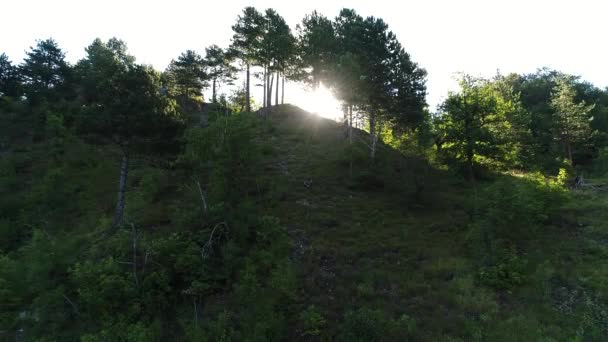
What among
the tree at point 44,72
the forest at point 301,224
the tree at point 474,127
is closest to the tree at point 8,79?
the tree at point 44,72

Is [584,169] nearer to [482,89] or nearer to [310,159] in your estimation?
[482,89]

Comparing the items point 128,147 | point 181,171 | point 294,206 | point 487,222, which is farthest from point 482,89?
point 128,147

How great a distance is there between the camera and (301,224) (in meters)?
18.5

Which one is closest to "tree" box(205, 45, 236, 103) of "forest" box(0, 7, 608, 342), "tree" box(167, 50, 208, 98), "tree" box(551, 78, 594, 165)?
"tree" box(167, 50, 208, 98)

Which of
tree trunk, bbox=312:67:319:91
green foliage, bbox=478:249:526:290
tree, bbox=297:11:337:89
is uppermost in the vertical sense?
tree, bbox=297:11:337:89

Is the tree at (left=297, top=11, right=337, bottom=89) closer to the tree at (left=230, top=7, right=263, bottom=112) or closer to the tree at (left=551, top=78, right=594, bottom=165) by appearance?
the tree at (left=230, top=7, right=263, bottom=112)

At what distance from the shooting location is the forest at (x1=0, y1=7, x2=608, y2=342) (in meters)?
11.6

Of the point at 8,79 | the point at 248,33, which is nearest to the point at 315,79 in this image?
the point at 248,33

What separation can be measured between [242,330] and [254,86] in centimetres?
3864

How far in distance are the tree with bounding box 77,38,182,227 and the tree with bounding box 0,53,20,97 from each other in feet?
102

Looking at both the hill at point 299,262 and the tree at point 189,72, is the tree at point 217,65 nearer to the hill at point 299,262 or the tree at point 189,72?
the tree at point 189,72

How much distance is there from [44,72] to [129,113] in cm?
3375

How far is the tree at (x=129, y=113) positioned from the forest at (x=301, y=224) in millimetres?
115

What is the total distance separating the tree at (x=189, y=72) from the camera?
148 feet
